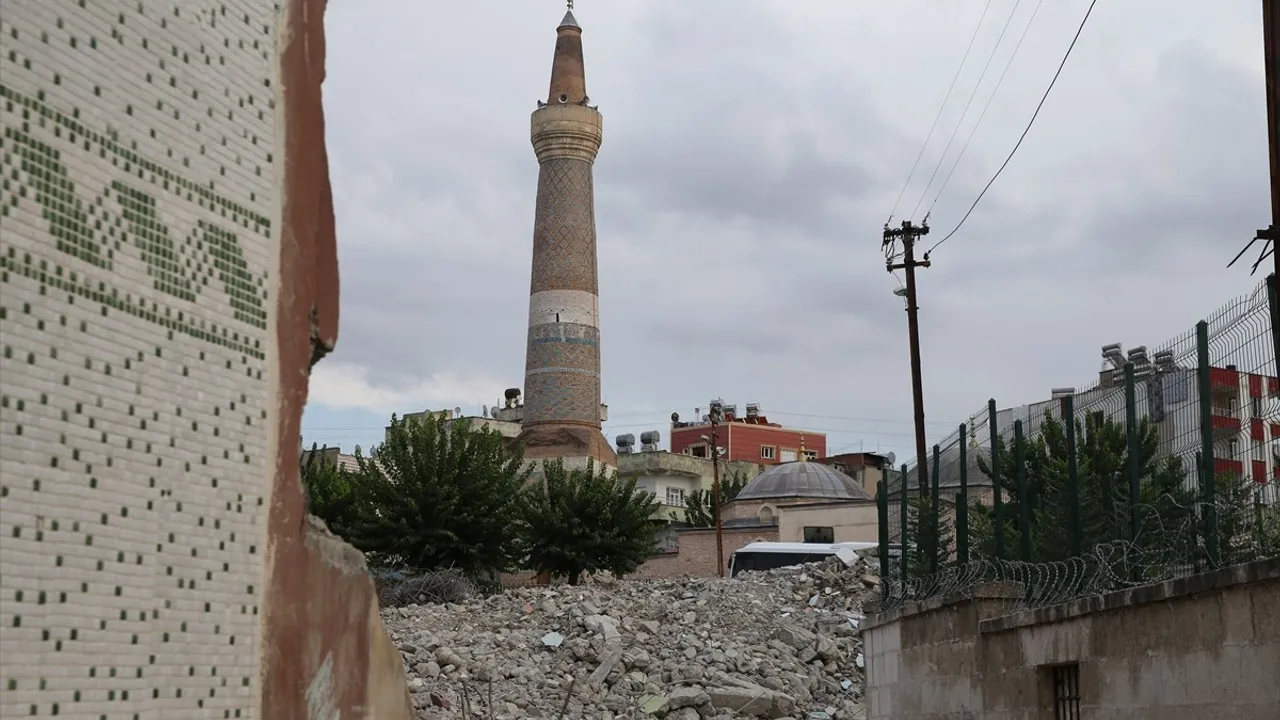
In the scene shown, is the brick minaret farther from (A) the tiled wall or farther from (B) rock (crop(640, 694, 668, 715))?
(A) the tiled wall

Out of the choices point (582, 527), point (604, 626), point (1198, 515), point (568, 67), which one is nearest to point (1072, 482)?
point (1198, 515)

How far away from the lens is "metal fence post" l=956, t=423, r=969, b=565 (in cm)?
1291

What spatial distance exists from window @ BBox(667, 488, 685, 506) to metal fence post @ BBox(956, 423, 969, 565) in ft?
163

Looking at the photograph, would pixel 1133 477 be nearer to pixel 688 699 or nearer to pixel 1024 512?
pixel 1024 512

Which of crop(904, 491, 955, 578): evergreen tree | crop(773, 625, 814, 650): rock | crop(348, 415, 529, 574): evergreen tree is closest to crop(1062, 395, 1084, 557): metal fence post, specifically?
crop(904, 491, 955, 578): evergreen tree

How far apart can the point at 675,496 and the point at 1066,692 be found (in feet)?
175

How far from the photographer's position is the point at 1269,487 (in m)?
7.57

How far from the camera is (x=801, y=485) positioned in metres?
53.2

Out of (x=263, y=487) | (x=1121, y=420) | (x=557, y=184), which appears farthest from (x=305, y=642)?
(x=557, y=184)

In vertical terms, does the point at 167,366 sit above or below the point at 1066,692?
above

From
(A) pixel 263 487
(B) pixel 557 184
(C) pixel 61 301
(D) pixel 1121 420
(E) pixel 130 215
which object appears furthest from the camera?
(B) pixel 557 184

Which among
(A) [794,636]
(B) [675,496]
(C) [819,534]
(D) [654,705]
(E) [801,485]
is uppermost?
(E) [801,485]

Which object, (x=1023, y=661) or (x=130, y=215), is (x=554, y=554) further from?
(x=130, y=215)

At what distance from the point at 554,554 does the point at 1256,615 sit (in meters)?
28.1
